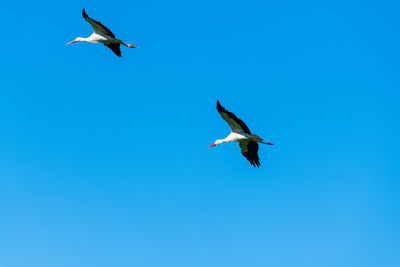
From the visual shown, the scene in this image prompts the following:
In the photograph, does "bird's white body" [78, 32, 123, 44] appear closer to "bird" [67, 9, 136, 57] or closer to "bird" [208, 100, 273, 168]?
"bird" [67, 9, 136, 57]

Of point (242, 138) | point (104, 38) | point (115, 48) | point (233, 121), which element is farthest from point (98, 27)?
point (242, 138)

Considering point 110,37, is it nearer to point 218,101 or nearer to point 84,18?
point 84,18

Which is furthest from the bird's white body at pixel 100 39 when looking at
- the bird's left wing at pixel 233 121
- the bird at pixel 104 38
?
the bird's left wing at pixel 233 121

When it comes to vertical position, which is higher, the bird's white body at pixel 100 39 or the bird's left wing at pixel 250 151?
the bird's white body at pixel 100 39

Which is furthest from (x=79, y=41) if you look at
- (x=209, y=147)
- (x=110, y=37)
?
(x=209, y=147)

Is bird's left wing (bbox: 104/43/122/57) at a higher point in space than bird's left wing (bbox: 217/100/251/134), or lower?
higher

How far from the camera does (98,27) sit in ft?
89.7

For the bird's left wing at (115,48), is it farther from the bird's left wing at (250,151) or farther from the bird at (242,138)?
the bird's left wing at (250,151)

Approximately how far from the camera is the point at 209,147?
85.8 feet

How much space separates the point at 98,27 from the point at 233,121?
7.97 m

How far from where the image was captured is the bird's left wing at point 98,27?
26.7m

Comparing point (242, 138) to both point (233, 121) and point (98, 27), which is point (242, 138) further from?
point (98, 27)

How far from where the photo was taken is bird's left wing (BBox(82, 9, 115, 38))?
26.7 meters

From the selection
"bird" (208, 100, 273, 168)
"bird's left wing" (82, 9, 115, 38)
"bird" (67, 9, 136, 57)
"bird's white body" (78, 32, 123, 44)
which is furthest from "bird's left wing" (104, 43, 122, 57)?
"bird" (208, 100, 273, 168)
